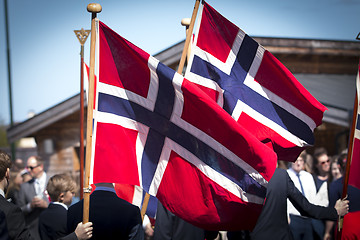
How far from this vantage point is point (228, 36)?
5.46 metres

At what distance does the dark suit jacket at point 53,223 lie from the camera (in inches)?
190

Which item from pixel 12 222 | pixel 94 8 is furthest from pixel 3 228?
pixel 94 8

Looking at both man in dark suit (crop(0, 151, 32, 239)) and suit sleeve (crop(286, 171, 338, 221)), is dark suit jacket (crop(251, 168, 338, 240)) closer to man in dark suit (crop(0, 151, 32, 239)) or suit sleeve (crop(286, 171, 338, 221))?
suit sleeve (crop(286, 171, 338, 221))

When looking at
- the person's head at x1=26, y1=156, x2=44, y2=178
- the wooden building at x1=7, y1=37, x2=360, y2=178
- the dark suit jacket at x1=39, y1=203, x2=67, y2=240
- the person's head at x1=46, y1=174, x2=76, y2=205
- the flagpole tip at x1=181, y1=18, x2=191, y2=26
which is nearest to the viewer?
the dark suit jacket at x1=39, y1=203, x2=67, y2=240

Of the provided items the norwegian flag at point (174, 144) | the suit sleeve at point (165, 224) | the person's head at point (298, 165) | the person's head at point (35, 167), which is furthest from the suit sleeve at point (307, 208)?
the person's head at point (35, 167)

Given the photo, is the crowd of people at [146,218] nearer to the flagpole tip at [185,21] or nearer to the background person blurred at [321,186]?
the background person blurred at [321,186]

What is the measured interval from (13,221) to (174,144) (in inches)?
58.6

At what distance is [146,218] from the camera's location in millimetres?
6551

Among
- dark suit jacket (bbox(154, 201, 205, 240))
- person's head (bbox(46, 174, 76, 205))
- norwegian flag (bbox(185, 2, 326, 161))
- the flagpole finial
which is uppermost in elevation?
the flagpole finial

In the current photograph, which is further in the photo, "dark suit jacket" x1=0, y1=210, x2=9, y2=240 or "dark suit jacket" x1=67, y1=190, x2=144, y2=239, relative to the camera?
"dark suit jacket" x1=67, y1=190, x2=144, y2=239

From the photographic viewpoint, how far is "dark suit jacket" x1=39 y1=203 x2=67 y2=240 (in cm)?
482

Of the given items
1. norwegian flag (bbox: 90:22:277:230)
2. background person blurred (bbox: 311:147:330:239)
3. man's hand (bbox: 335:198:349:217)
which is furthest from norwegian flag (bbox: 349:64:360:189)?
background person blurred (bbox: 311:147:330:239)

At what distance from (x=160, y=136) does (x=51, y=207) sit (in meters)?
1.45

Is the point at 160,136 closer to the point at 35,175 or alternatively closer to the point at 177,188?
the point at 177,188
